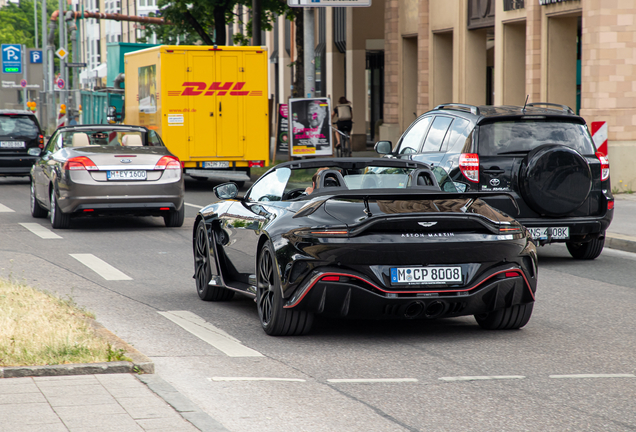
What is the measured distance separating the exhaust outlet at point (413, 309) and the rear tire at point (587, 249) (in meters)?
5.50

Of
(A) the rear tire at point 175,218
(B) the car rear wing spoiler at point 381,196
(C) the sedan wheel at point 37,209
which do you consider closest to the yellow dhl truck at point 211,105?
(C) the sedan wheel at point 37,209

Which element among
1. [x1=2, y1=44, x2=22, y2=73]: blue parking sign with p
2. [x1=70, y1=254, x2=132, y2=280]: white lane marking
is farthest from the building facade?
[x1=2, y1=44, x2=22, y2=73]: blue parking sign with p

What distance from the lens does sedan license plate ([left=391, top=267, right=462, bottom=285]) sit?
266 inches

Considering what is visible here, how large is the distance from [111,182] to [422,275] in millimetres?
8640

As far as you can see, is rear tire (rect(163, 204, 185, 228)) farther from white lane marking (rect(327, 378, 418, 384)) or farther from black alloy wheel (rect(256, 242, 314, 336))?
Result: white lane marking (rect(327, 378, 418, 384))

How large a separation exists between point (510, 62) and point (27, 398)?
21.6 metres

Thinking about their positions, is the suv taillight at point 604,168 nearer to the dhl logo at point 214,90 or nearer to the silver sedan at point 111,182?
the silver sedan at point 111,182

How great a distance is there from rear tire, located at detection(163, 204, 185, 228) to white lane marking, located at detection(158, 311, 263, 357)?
7.12m

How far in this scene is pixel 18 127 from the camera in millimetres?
25109

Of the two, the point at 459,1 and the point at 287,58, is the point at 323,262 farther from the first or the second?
the point at 287,58

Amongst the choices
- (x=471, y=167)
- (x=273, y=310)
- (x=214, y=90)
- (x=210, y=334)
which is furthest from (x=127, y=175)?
(x=273, y=310)

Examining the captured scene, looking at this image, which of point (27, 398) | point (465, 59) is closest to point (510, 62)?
point (465, 59)

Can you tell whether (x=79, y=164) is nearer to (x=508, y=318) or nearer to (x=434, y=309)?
(x=508, y=318)

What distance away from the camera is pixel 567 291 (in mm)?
9594
